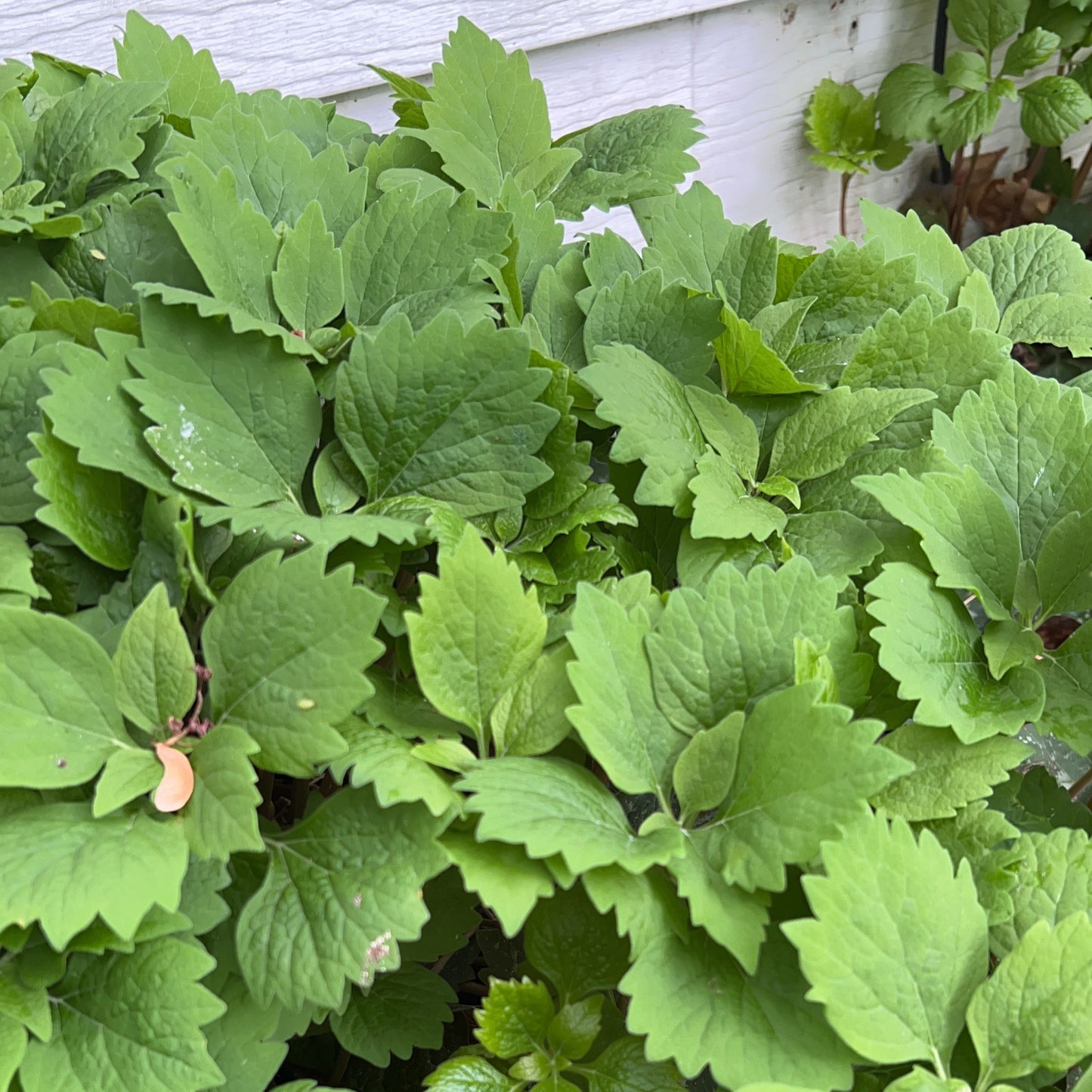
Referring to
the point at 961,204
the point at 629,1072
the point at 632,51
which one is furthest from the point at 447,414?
the point at 961,204

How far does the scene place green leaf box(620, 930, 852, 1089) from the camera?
40 centimetres

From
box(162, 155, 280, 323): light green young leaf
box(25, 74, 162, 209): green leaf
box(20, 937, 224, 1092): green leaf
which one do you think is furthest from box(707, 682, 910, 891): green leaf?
box(25, 74, 162, 209): green leaf

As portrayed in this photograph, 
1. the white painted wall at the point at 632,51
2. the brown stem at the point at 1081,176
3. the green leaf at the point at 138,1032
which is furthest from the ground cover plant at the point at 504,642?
the brown stem at the point at 1081,176

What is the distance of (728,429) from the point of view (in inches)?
22.5

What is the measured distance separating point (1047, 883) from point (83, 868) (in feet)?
1.34

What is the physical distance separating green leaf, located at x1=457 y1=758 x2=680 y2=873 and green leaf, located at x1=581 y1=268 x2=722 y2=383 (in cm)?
25

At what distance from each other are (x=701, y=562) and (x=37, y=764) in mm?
313

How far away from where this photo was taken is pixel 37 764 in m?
0.39

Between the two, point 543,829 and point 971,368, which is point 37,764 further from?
point 971,368

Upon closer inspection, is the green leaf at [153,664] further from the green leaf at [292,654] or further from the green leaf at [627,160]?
the green leaf at [627,160]

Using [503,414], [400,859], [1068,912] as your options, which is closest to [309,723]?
[400,859]

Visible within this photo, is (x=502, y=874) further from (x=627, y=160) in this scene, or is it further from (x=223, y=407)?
(x=627, y=160)

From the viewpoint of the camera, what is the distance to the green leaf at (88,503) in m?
0.44

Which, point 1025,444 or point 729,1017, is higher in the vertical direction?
point 1025,444
